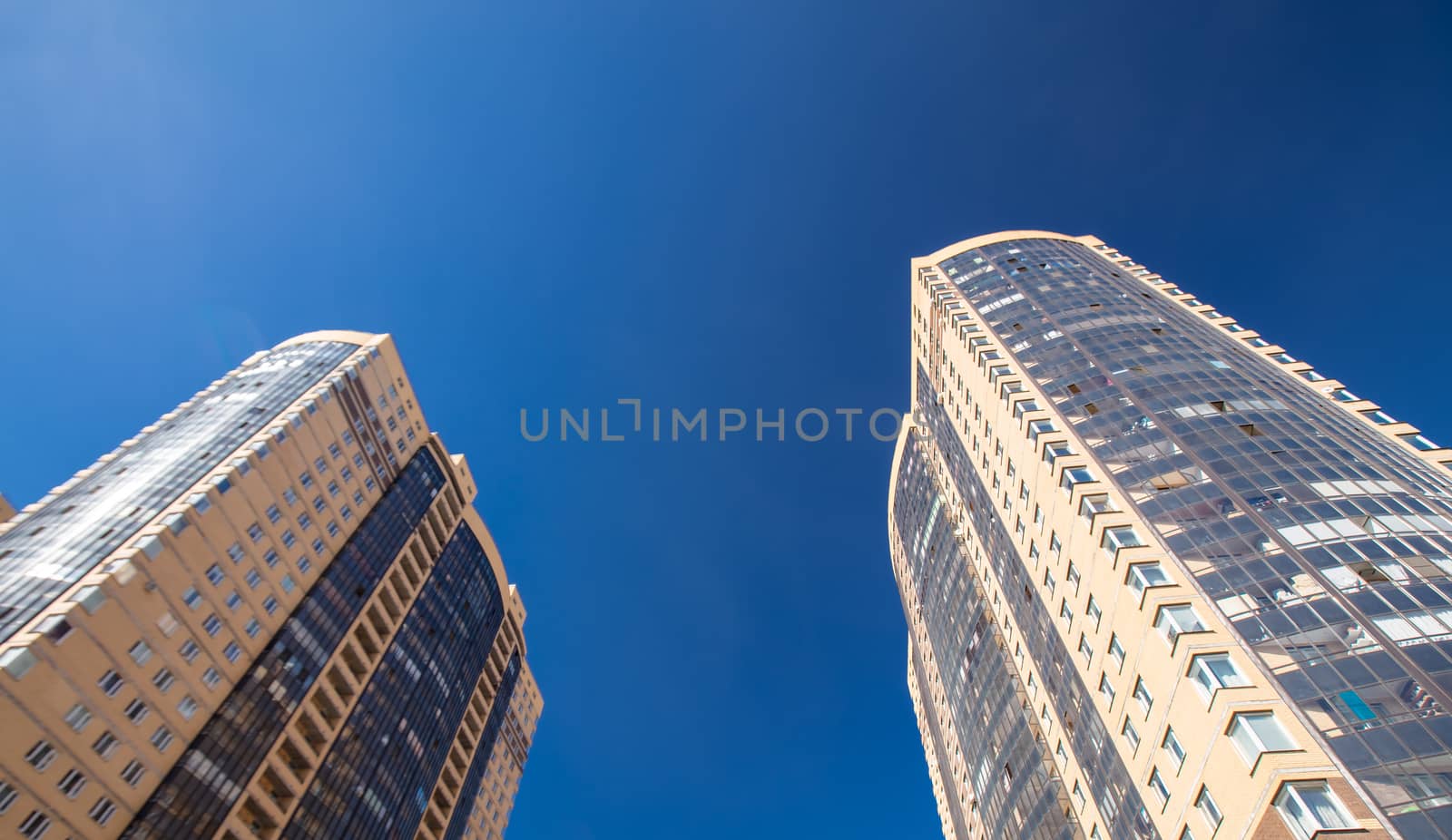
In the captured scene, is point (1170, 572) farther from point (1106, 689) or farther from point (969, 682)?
point (969, 682)

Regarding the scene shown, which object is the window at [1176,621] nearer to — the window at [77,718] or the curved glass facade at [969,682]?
the curved glass facade at [969,682]

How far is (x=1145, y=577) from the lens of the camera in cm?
3341

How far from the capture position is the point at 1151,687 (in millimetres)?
31578

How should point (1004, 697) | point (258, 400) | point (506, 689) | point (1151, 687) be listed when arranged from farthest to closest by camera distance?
point (506, 689) → point (258, 400) → point (1004, 697) → point (1151, 687)

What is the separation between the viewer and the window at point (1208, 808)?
1048 inches

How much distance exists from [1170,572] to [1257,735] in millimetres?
9360


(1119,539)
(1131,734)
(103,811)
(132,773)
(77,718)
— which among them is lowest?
(103,811)

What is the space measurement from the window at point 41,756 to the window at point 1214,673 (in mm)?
58566

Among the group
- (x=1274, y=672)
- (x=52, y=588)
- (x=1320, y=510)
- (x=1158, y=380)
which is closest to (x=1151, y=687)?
(x=1274, y=672)

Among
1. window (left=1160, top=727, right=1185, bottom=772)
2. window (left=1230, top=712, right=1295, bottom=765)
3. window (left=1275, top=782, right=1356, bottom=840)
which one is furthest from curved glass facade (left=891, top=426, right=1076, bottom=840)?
window (left=1275, top=782, right=1356, bottom=840)

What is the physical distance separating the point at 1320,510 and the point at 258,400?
84605mm

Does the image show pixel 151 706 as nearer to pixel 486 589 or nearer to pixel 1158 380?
pixel 486 589

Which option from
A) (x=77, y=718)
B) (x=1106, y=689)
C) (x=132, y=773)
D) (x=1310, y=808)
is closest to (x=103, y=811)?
(x=132, y=773)

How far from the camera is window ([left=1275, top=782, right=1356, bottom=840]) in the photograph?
73.2 feet
